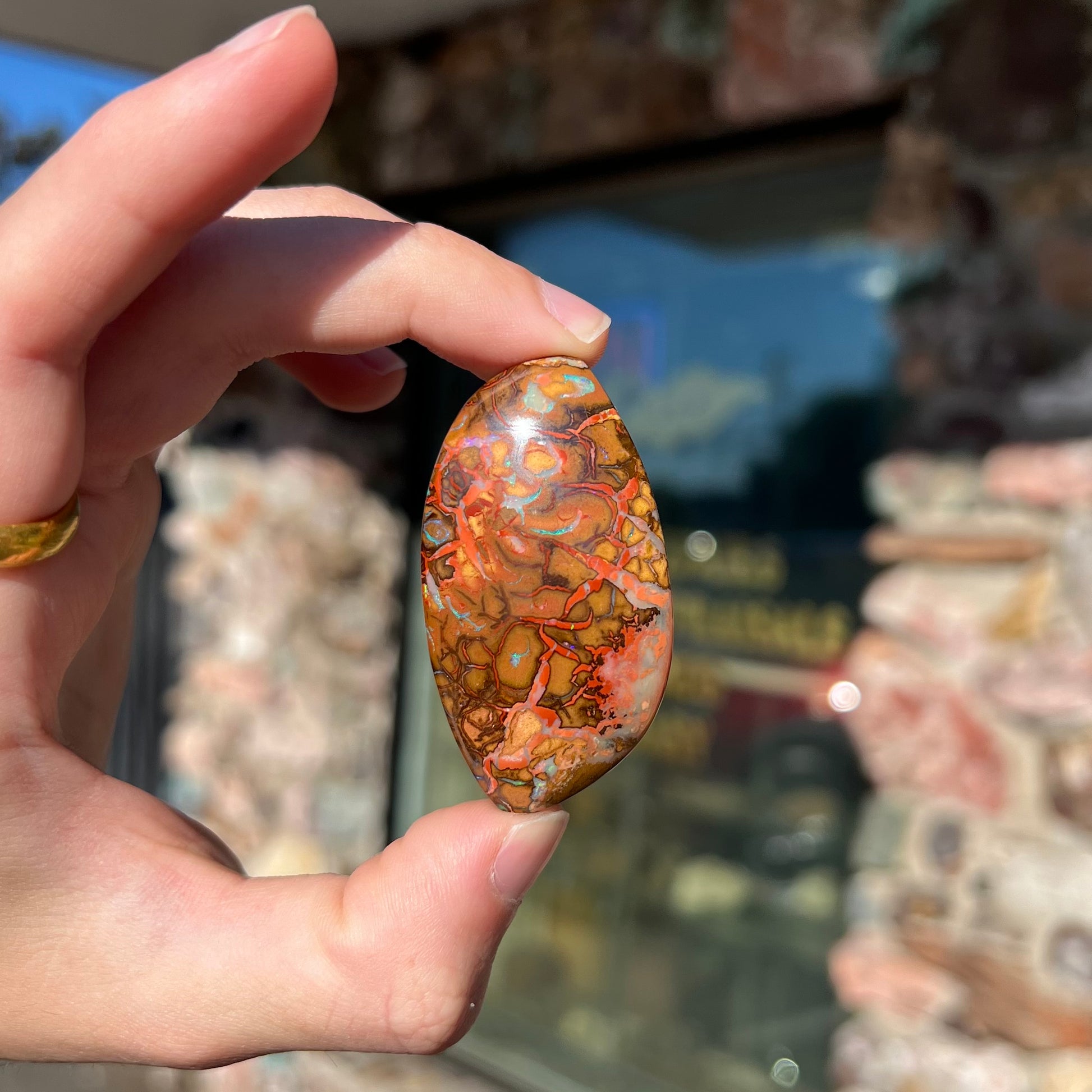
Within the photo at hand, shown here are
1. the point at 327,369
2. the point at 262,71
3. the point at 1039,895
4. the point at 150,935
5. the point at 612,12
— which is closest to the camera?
the point at 262,71

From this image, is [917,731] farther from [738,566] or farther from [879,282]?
[879,282]

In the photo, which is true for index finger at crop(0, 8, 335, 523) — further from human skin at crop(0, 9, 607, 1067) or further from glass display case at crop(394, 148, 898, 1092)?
glass display case at crop(394, 148, 898, 1092)

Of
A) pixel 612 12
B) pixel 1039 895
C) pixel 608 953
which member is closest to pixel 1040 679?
pixel 1039 895

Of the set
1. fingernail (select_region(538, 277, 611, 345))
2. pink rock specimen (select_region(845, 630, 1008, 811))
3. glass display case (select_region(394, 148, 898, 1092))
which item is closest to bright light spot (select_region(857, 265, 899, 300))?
glass display case (select_region(394, 148, 898, 1092))

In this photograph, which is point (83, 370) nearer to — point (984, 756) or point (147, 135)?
point (147, 135)

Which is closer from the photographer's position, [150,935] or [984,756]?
[150,935]

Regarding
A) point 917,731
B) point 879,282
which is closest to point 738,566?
point 917,731

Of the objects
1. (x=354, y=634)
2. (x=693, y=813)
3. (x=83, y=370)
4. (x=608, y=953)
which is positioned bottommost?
(x=608, y=953)
